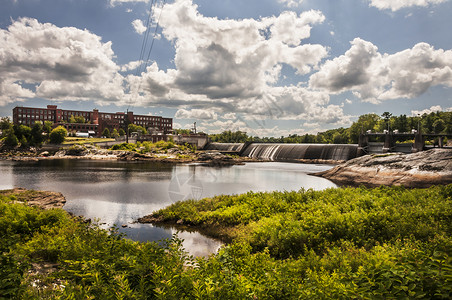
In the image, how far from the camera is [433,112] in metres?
119

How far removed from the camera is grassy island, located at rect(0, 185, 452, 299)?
180 inches

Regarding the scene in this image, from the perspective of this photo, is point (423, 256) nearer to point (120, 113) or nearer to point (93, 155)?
point (93, 155)

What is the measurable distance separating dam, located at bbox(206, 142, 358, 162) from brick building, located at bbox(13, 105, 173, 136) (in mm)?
76728

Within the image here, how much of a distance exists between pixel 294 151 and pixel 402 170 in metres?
45.5

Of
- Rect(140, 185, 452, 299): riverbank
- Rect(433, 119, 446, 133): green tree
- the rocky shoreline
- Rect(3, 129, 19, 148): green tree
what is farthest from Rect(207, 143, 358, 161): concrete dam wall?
Rect(3, 129, 19, 148): green tree

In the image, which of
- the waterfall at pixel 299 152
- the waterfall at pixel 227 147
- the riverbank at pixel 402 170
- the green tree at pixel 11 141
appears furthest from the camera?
the waterfall at pixel 227 147

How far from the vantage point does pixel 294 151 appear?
78375 mm

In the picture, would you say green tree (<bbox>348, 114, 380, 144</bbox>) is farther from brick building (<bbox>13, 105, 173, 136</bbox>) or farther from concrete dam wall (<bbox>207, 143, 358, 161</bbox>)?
brick building (<bbox>13, 105, 173, 136</bbox>)

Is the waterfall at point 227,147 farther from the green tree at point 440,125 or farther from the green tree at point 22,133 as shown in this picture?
the green tree at point 440,125

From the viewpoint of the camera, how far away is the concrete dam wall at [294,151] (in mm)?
66606

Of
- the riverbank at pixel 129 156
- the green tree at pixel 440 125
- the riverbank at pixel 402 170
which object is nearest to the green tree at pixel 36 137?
the riverbank at pixel 129 156

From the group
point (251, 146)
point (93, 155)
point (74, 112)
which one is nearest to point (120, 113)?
point (74, 112)

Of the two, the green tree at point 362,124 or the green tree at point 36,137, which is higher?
the green tree at point 362,124

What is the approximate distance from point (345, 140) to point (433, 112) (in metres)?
45.2
